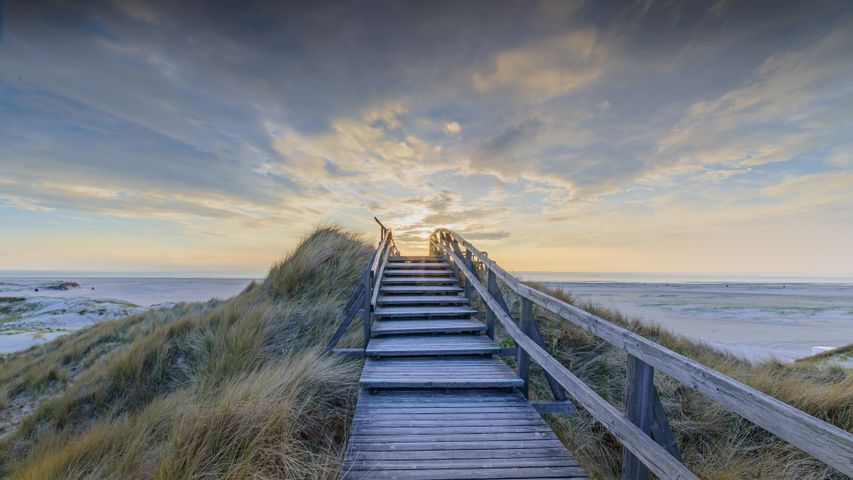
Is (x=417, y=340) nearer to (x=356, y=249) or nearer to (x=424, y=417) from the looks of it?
(x=424, y=417)

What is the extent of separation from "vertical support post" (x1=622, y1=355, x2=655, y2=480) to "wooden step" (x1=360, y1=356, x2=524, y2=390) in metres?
1.85

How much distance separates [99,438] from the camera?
3273 millimetres

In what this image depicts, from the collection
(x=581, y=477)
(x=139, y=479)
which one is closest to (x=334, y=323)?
(x=139, y=479)

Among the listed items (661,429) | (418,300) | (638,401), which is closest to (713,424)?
(661,429)

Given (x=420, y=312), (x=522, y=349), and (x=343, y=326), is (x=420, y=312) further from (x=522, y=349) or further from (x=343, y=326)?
(x=522, y=349)

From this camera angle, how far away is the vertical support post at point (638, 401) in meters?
2.23

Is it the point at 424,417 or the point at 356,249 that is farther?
the point at 356,249

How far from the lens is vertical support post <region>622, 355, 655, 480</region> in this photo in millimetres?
2229

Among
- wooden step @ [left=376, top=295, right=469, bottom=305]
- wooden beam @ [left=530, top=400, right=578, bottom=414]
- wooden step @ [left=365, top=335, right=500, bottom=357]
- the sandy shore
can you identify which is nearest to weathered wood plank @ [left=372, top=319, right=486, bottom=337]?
wooden step @ [left=365, top=335, right=500, bottom=357]

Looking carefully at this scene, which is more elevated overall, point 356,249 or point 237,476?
point 356,249

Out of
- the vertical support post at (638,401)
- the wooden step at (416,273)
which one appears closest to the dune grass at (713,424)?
the vertical support post at (638,401)

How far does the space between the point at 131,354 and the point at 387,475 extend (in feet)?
19.4

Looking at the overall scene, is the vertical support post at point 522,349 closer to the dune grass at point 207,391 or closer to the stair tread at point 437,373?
the stair tread at point 437,373

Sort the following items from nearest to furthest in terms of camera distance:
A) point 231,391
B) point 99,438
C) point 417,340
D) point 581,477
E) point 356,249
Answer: point 581,477 < point 99,438 < point 231,391 < point 417,340 < point 356,249
